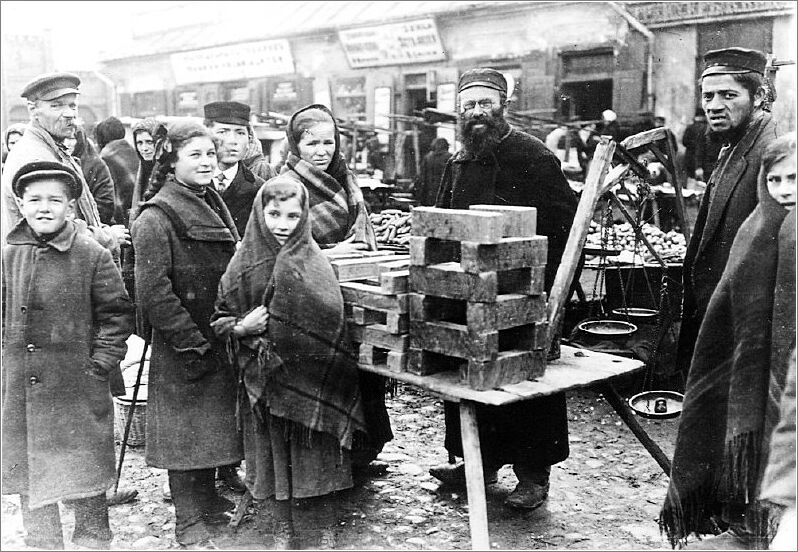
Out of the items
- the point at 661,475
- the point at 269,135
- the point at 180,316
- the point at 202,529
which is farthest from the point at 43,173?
the point at 269,135

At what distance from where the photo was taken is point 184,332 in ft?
12.1

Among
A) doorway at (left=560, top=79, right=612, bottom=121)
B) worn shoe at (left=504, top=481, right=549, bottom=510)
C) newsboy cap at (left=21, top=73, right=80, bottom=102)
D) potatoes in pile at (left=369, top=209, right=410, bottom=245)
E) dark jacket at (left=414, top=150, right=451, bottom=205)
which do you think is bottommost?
worn shoe at (left=504, top=481, right=549, bottom=510)

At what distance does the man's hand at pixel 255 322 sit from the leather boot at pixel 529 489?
66.9 inches

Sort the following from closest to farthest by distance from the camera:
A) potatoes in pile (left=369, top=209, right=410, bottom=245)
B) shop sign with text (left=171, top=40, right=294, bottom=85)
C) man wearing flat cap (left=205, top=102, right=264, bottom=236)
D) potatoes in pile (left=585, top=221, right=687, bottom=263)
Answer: man wearing flat cap (left=205, top=102, right=264, bottom=236)
potatoes in pile (left=585, top=221, right=687, bottom=263)
potatoes in pile (left=369, top=209, right=410, bottom=245)
shop sign with text (left=171, top=40, right=294, bottom=85)

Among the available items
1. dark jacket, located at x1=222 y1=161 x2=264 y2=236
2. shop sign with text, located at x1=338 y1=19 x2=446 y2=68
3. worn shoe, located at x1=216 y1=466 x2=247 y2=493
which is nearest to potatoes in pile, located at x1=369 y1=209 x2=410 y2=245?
dark jacket, located at x1=222 y1=161 x2=264 y2=236

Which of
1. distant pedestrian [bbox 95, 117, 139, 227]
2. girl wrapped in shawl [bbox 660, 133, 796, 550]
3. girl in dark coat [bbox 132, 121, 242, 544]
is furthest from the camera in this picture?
distant pedestrian [bbox 95, 117, 139, 227]

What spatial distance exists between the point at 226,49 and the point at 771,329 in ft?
58.6

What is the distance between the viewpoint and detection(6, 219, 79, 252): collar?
354 centimetres

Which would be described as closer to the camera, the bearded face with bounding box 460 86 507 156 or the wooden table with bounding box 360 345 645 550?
the wooden table with bounding box 360 345 645 550

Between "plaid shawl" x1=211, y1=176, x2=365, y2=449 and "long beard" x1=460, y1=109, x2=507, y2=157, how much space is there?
1.25 metres

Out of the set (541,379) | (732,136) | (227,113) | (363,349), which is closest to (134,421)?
(227,113)

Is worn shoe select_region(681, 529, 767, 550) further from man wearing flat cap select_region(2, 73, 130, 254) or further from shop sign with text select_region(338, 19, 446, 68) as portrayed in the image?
shop sign with text select_region(338, 19, 446, 68)

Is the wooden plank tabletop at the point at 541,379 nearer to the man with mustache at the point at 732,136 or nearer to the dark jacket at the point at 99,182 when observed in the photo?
the man with mustache at the point at 732,136

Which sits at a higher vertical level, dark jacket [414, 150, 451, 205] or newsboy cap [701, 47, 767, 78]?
newsboy cap [701, 47, 767, 78]
